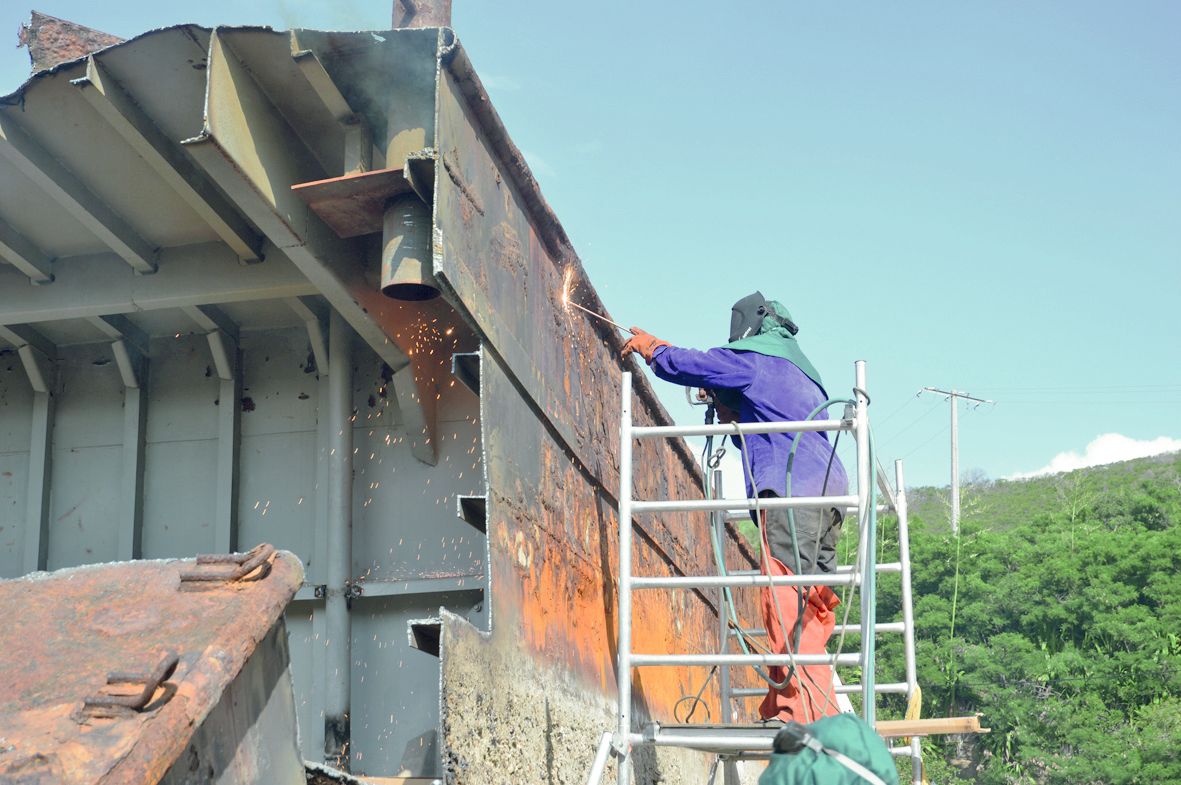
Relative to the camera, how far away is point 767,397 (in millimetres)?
4809

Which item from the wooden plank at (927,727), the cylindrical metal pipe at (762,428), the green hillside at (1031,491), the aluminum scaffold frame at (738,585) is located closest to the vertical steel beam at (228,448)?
the aluminum scaffold frame at (738,585)

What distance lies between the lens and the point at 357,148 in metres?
3.90

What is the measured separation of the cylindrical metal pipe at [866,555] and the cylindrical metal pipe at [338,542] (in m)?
1.98

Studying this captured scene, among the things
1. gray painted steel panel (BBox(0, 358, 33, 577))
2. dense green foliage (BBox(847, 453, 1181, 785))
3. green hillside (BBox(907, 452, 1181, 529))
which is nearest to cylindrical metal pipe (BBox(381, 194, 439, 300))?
gray painted steel panel (BBox(0, 358, 33, 577))

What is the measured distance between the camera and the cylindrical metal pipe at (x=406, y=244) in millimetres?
3775

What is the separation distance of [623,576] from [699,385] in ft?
3.50

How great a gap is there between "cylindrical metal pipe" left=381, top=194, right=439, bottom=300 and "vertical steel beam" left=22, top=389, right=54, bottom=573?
2.24 meters

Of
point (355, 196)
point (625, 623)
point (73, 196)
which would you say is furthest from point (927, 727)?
point (73, 196)

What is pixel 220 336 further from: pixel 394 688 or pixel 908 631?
pixel 908 631

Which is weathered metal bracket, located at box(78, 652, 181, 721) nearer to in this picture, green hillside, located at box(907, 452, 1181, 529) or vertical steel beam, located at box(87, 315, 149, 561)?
vertical steel beam, located at box(87, 315, 149, 561)

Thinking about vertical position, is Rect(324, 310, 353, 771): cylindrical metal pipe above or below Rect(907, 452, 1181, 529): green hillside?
below

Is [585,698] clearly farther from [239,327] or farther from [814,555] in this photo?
[239,327]

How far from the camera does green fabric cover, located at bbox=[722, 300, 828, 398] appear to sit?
16.1 ft

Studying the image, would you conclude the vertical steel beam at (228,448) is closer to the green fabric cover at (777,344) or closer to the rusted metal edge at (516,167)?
the rusted metal edge at (516,167)
